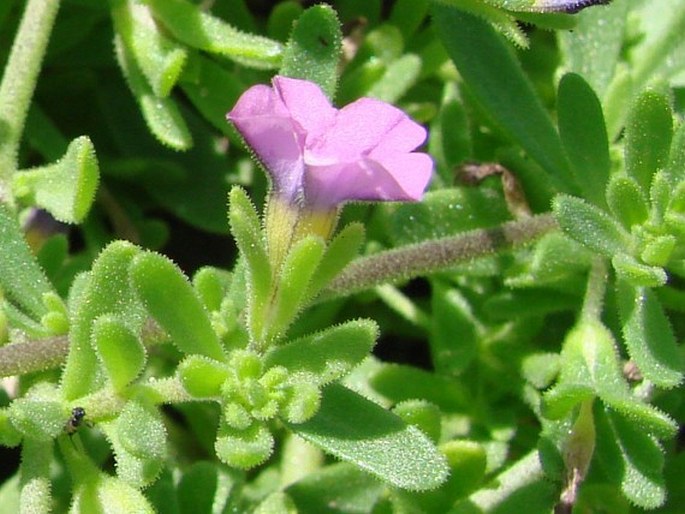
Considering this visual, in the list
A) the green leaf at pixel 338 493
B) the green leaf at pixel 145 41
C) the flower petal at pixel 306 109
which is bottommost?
the green leaf at pixel 338 493

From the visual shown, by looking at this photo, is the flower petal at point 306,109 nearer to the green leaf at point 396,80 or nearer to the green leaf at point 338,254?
the green leaf at point 338,254

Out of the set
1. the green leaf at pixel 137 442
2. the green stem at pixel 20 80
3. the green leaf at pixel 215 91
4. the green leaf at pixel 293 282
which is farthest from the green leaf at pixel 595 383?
the green stem at pixel 20 80

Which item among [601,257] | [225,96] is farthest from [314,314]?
[601,257]

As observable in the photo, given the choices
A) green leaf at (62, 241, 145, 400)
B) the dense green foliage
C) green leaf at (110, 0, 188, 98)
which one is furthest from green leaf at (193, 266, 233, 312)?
green leaf at (110, 0, 188, 98)

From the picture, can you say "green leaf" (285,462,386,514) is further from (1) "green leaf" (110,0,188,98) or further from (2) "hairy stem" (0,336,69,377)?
(1) "green leaf" (110,0,188,98)

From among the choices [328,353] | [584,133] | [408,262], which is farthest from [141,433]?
[584,133]

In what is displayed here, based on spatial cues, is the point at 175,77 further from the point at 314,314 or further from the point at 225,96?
the point at 314,314

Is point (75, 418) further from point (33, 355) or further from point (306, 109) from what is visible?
point (306, 109)
